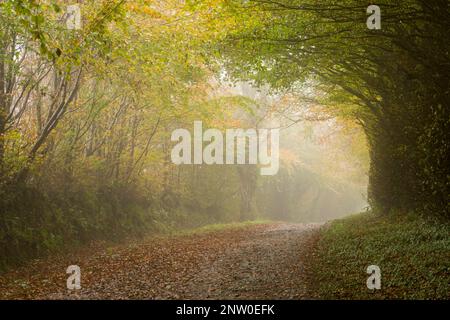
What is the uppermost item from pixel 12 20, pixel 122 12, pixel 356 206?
pixel 12 20

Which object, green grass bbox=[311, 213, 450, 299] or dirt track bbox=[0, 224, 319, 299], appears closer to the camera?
green grass bbox=[311, 213, 450, 299]

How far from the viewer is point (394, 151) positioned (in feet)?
47.3

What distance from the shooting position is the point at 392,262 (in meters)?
8.64

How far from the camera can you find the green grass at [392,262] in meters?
7.05

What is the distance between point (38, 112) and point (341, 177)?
109 ft

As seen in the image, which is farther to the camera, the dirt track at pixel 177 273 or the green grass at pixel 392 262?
the dirt track at pixel 177 273

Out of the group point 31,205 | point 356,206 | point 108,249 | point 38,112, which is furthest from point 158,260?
point 356,206

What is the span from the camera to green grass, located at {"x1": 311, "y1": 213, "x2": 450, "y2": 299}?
705 cm

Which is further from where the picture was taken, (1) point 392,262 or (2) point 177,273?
(2) point 177,273

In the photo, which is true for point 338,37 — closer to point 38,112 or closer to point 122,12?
point 122,12

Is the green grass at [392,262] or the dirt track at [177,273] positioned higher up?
the green grass at [392,262]

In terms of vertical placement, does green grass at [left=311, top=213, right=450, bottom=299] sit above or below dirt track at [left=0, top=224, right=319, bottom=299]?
above

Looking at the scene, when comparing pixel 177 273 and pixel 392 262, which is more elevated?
pixel 392 262
